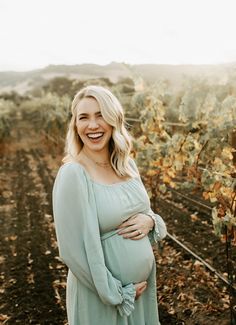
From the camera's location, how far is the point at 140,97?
5.43 metres

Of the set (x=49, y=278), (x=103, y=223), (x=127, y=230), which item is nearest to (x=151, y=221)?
(x=127, y=230)

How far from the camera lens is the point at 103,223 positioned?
6.38 ft

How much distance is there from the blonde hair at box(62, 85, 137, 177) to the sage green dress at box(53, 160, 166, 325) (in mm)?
112

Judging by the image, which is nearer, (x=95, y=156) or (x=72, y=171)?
(x=72, y=171)

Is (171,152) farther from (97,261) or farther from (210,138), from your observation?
(97,261)

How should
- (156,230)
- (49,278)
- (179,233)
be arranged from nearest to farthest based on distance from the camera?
(156,230)
(49,278)
(179,233)

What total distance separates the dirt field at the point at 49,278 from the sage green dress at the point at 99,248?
6.81 ft

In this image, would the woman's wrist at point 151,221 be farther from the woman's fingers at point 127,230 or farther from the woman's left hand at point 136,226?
the woman's fingers at point 127,230

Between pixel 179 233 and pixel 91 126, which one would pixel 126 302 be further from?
pixel 179 233

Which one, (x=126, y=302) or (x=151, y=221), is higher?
(x=151, y=221)

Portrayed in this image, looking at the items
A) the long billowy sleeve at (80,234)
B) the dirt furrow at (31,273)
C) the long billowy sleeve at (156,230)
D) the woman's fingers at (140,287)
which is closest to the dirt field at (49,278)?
the dirt furrow at (31,273)

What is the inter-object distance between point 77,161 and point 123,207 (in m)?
0.33

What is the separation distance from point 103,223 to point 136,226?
208mm

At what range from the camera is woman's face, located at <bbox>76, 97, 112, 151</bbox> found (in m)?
1.99
